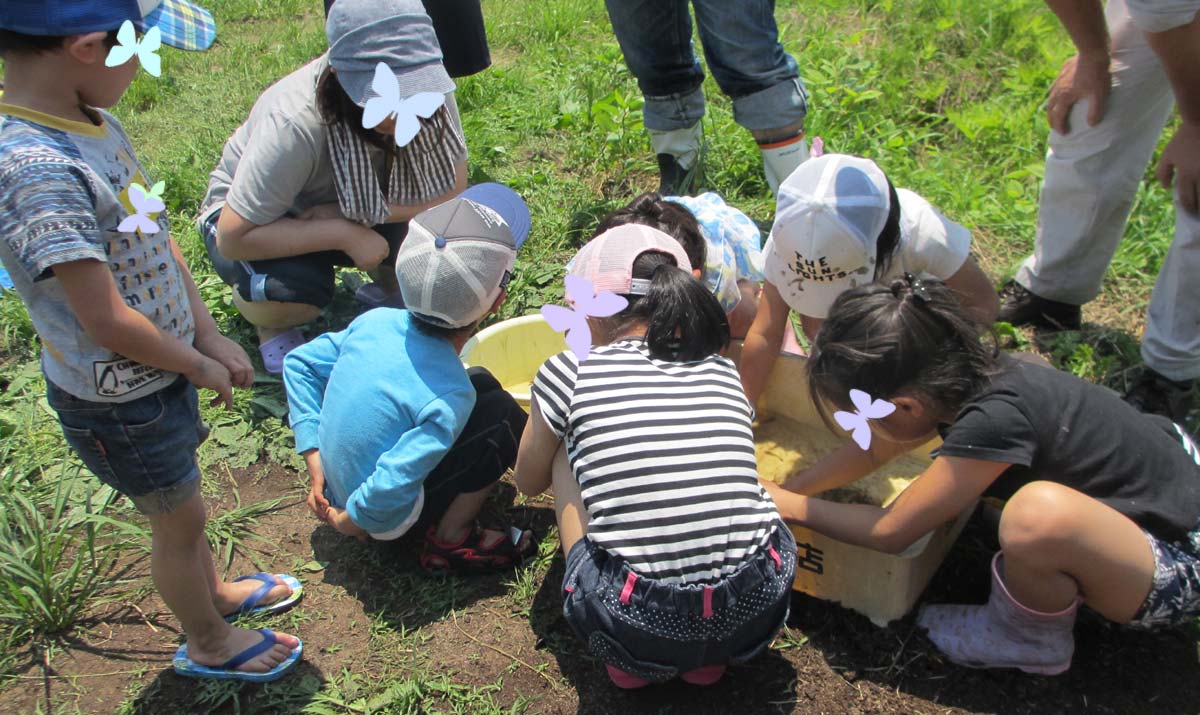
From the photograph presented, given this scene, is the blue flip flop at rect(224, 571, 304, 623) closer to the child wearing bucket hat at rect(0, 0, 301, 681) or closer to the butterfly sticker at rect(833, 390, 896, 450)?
the child wearing bucket hat at rect(0, 0, 301, 681)

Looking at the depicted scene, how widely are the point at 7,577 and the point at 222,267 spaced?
1.06 meters

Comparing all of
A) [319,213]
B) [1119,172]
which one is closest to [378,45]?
[319,213]

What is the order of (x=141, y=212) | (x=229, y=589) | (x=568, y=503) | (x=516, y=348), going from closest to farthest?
(x=141, y=212), (x=568, y=503), (x=229, y=589), (x=516, y=348)

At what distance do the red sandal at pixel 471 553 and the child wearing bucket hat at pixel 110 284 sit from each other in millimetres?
409

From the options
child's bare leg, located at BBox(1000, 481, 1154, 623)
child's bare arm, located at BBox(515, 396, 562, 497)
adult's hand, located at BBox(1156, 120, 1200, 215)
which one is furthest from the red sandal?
adult's hand, located at BBox(1156, 120, 1200, 215)

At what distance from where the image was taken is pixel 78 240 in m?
1.40

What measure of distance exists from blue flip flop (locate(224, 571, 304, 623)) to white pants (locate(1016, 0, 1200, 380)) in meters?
2.18

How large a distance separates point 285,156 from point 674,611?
156 cm

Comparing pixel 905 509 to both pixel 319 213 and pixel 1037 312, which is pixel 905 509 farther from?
pixel 319 213

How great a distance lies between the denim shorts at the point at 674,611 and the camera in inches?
63.6

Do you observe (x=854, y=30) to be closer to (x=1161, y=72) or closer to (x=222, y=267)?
(x=1161, y=72)

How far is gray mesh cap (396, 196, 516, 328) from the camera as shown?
1860 millimetres

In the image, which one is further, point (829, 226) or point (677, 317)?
point (829, 226)

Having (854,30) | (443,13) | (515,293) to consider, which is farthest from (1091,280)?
(443,13)
